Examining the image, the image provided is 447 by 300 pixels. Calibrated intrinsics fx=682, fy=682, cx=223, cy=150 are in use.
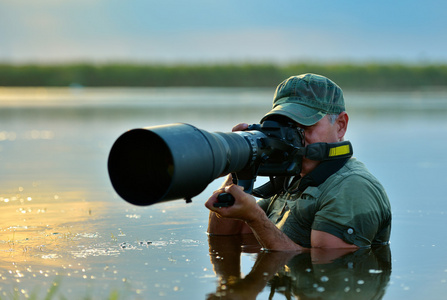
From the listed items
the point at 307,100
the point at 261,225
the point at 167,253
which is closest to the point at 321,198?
the point at 261,225

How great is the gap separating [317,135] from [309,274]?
2.48 feet

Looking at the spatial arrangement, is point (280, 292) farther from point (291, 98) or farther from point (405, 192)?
point (405, 192)

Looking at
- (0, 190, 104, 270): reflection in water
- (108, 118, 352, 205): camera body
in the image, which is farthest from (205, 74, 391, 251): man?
(0, 190, 104, 270): reflection in water

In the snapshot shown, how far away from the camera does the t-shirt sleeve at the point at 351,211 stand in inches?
140

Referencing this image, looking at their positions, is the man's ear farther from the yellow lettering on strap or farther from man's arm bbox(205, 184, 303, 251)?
man's arm bbox(205, 184, 303, 251)

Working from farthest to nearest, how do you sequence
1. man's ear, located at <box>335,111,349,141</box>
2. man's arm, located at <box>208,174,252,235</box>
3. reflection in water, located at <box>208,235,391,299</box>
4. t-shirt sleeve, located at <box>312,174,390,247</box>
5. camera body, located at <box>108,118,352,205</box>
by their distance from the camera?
man's arm, located at <box>208,174,252,235</box>, man's ear, located at <box>335,111,349,141</box>, t-shirt sleeve, located at <box>312,174,390,247</box>, reflection in water, located at <box>208,235,391,299</box>, camera body, located at <box>108,118,352,205</box>

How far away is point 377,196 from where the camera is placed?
11.9 ft

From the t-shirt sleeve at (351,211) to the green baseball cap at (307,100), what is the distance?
0.40 m

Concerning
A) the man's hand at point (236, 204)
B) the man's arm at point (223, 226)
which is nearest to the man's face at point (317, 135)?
the man's hand at point (236, 204)

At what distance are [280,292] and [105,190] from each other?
365 cm

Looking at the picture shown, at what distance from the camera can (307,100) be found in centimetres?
373

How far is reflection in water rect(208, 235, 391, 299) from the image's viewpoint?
3.17m

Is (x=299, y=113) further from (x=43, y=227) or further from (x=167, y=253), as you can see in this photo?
(x=43, y=227)

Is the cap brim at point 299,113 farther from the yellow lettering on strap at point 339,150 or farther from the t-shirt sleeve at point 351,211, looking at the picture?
the t-shirt sleeve at point 351,211
